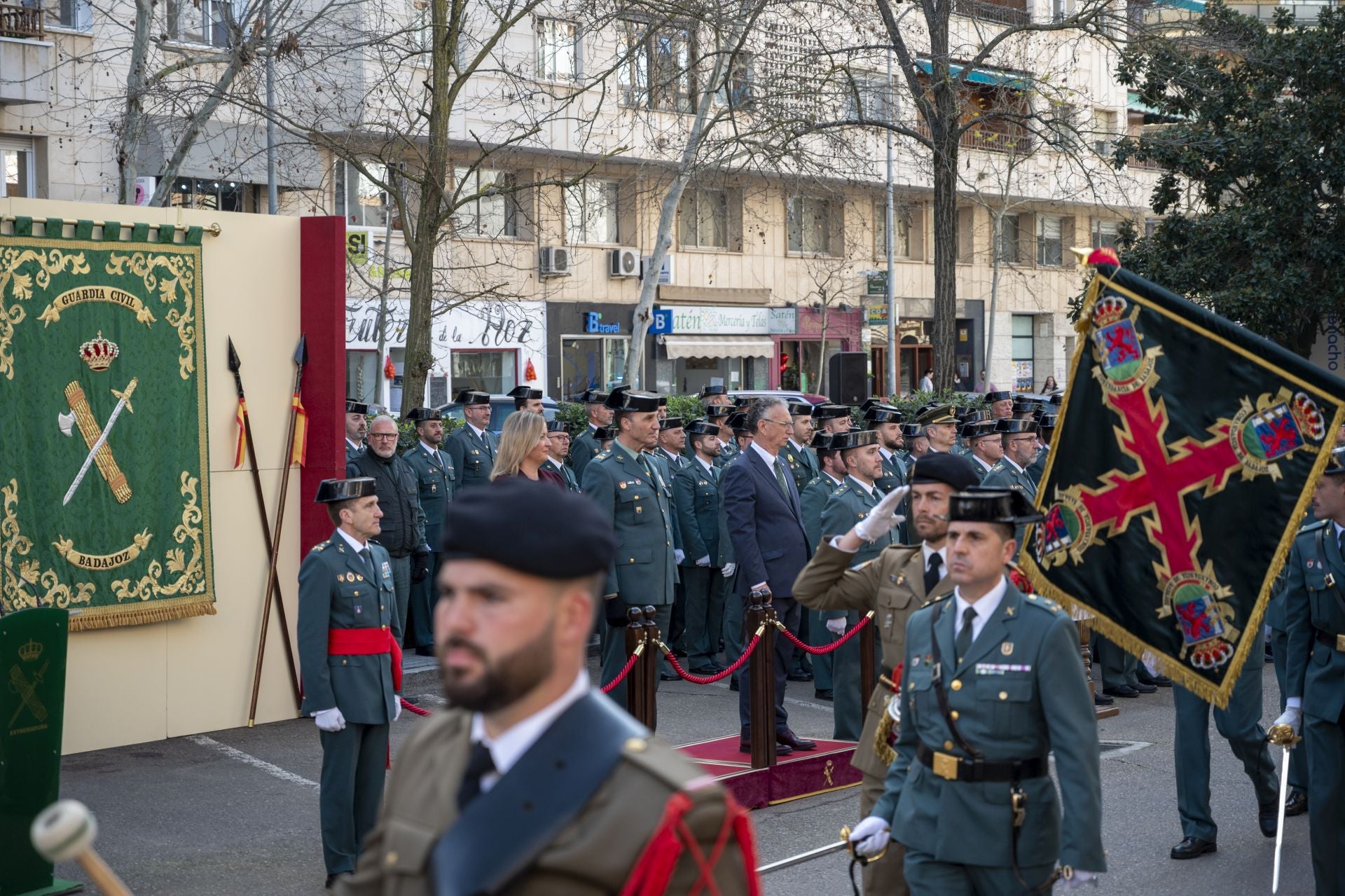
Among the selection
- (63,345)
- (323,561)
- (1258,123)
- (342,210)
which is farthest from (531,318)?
(323,561)

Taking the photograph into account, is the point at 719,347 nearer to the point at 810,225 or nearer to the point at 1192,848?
the point at 810,225

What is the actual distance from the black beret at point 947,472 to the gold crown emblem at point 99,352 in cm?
583

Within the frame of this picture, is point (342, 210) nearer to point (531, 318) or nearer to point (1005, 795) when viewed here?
point (531, 318)

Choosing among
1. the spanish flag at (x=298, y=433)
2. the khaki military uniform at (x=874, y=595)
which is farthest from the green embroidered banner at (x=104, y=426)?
the khaki military uniform at (x=874, y=595)

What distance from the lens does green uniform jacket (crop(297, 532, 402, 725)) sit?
719 cm

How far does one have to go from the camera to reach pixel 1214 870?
25.3 ft

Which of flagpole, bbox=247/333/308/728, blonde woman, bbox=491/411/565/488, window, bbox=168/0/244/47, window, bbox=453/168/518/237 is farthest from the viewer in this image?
window, bbox=453/168/518/237

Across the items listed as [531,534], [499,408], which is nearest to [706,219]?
[499,408]

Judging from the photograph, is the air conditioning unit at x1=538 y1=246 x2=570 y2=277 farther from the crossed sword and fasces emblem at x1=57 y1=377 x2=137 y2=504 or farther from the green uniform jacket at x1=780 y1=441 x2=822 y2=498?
the crossed sword and fasces emblem at x1=57 y1=377 x2=137 y2=504

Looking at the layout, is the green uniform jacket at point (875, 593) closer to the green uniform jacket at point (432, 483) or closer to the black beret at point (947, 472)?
the black beret at point (947, 472)

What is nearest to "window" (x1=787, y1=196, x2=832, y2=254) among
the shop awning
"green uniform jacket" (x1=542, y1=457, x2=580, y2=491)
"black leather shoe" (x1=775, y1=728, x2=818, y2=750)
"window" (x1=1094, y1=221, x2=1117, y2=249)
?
the shop awning

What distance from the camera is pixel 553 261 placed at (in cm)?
3447

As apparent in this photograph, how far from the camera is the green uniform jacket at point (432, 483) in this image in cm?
1442

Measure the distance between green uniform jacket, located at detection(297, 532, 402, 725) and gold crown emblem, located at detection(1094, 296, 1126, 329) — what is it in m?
3.54
